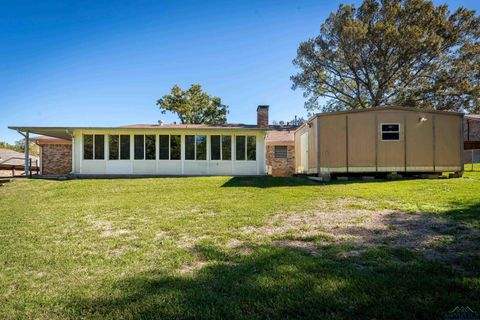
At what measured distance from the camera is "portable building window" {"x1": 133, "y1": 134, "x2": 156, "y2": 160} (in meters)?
15.3

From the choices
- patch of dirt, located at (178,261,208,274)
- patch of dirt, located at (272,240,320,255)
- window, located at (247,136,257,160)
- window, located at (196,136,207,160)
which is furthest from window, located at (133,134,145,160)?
patch of dirt, located at (178,261,208,274)

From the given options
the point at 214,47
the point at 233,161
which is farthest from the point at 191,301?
the point at 214,47

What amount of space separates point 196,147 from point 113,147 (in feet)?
13.8

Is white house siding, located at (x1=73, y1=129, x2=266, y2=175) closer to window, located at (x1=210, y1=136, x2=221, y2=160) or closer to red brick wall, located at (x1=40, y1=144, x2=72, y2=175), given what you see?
window, located at (x1=210, y1=136, x2=221, y2=160)

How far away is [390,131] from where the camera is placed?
1170cm

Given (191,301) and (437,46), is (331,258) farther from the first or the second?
(437,46)

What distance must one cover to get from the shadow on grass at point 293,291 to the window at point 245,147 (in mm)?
12383

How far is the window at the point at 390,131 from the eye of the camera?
1170 centimetres

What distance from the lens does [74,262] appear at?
3.25 m

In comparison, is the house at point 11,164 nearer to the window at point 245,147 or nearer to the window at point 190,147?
the window at point 190,147

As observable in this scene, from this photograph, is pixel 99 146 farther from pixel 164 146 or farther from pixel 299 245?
pixel 299 245

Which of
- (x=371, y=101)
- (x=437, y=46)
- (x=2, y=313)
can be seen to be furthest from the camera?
(x=371, y=101)

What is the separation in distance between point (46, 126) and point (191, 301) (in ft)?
50.9

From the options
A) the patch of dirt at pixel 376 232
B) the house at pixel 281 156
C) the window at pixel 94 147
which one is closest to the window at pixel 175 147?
the window at pixel 94 147
